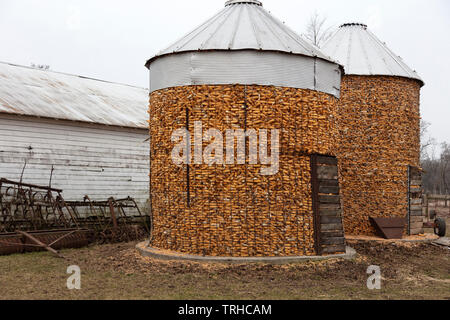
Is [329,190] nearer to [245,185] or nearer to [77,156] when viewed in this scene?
[245,185]

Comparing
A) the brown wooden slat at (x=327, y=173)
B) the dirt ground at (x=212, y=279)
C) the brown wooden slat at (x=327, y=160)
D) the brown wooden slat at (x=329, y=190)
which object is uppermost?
the brown wooden slat at (x=327, y=160)

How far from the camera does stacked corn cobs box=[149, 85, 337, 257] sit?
12039 millimetres

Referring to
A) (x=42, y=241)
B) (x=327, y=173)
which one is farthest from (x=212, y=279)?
(x=42, y=241)

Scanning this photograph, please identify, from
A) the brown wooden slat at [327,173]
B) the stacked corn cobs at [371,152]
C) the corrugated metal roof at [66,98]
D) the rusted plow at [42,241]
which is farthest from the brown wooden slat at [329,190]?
the corrugated metal roof at [66,98]

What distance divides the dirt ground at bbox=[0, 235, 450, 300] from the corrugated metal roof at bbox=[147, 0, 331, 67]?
16.7 feet

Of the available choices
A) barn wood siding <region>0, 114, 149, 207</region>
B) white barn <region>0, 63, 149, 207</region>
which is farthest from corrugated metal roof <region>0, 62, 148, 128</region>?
barn wood siding <region>0, 114, 149, 207</region>

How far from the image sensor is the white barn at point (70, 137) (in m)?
17.3

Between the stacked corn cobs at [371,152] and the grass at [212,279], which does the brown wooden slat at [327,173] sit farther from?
the stacked corn cobs at [371,152]

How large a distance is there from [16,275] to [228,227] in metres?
4.73

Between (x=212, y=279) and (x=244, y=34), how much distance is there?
5.90 metres

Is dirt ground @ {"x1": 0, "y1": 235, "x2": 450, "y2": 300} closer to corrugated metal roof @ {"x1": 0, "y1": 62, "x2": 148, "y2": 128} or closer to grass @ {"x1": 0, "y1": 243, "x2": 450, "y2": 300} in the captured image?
grass @ {"x1": 0, "y1": 243, "x2": 450, "y2": 300}

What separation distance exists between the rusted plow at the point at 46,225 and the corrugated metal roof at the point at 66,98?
2733mm

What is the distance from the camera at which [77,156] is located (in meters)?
18.9

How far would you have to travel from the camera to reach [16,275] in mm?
11391
